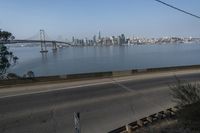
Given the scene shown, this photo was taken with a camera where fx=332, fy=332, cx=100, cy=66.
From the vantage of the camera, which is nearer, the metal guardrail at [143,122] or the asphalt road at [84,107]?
the metal guardrail at [143,122]

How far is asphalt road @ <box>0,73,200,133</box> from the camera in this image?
953cm

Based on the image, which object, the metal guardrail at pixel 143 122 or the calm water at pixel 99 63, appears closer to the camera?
the metal guardrail at pixel 143 122

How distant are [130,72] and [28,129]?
13916 mm

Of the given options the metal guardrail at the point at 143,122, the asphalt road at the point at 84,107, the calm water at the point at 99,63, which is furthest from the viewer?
the calm water at the point at 99,63

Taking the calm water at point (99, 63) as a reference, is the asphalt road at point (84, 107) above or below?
above

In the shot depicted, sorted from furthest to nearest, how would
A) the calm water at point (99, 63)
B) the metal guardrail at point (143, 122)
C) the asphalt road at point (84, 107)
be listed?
the calm water at point (99, 63) < the asphalt road at point (84, 107) < the metal guardrail at point (143, 122)

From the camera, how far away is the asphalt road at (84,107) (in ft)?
31.3

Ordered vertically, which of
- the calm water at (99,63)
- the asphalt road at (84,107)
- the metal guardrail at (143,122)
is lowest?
the calm water at (99,63)

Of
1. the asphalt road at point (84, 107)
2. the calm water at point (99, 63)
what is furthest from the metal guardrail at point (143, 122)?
the calm water at point (99, 63)

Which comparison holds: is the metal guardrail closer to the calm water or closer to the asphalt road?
the asphalt road

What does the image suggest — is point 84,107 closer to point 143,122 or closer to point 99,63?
point 143,122

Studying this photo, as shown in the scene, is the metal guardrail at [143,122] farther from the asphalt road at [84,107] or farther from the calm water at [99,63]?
the calm water at [99,63]

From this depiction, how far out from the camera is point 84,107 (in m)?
12.0

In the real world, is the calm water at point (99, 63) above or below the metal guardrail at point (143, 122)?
below
